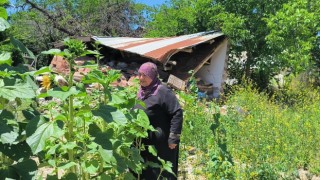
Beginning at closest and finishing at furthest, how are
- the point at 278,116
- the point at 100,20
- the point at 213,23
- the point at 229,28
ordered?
the point at 278,116, the point at 229,28, the point at 213,23, the point at 100,20

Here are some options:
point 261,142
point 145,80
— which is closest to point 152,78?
point 145,80

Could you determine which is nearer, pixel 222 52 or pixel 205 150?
pixel 205 150

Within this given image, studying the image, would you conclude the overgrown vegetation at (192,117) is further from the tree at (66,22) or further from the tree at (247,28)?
the tree at (66,22)

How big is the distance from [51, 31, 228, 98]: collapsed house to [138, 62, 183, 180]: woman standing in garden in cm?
643

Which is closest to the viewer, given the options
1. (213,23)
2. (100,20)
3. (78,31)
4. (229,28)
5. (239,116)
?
(239,116)

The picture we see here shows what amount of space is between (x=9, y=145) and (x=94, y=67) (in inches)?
19.5

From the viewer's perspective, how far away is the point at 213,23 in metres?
14.5

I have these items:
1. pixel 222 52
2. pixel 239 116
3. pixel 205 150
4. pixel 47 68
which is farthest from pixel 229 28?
pixel 47 68

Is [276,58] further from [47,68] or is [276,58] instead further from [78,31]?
[47,68]

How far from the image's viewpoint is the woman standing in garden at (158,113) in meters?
3.63

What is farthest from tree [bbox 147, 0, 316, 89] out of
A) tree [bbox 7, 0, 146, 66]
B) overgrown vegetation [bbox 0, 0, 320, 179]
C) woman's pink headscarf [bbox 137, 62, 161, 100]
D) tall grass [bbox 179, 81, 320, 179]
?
woman's pink headscarf [bbox 137, 62, 161, 100]

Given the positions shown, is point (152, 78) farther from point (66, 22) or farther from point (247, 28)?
point (66, 22)

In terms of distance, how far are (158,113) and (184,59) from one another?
27.4 ft

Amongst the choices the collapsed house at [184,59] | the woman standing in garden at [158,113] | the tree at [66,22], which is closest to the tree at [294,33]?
the collapsed house at [184,59]
